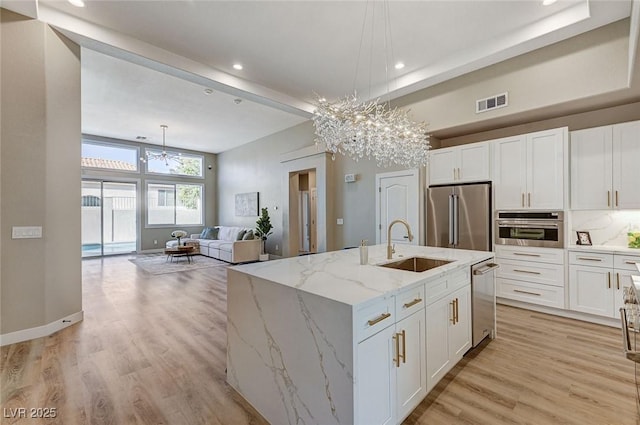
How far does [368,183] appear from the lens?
223 inches

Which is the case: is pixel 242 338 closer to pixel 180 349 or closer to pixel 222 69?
pixel 180 349

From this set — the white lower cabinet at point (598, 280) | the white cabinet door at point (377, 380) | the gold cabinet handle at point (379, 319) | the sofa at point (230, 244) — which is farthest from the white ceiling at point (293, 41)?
the sofa at point (230, 244)

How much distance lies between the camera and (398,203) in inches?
200

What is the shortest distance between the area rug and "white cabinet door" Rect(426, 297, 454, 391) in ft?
19.5

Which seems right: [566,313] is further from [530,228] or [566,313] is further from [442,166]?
[442,166]

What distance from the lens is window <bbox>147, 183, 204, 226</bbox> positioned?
941cm

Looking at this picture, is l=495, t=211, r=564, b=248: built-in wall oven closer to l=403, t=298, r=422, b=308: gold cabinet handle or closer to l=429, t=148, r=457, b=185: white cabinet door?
l=429, t=148, r=457, b=185: white cabinet door

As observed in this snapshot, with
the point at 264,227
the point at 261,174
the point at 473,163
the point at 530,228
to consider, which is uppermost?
the point at 261,174

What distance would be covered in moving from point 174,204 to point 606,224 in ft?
35.5

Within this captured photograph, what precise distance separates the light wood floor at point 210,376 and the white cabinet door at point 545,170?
151cm

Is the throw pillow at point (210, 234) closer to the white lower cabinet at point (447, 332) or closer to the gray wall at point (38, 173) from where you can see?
the gray wall at point (38, 173)

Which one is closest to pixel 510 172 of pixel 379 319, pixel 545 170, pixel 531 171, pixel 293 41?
pixel 531 171

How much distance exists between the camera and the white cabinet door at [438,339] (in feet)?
6.42

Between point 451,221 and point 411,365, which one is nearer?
point 411,365
